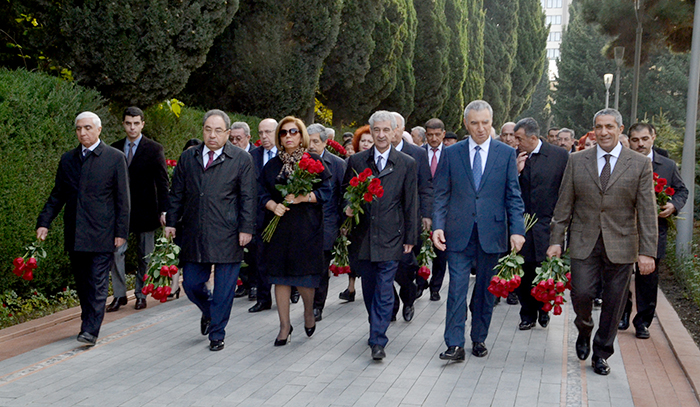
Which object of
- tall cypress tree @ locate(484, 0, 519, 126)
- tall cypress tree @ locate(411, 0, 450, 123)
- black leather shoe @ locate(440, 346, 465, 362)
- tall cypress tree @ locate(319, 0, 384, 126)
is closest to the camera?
black leather shoe @ locate(440, 346, 465, 362)

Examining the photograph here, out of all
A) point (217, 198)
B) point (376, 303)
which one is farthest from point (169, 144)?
point (376, 303)

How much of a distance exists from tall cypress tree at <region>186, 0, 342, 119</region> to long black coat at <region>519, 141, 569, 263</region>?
8.57 m

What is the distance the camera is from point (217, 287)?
732 cm

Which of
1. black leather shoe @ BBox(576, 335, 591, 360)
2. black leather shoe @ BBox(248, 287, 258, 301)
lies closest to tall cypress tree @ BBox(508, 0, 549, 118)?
black leather shoe @ BBox(248, 287, 258, 301)

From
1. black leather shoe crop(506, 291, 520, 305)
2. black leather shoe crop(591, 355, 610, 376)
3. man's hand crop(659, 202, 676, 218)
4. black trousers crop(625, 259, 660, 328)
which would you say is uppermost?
man's hand crop(659, 202, 676, 218)

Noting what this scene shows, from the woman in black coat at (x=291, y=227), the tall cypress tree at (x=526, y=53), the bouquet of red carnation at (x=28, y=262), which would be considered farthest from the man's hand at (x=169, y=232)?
the tall cypress tree at (x=526, y=53)

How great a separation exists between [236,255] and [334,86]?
563 inches

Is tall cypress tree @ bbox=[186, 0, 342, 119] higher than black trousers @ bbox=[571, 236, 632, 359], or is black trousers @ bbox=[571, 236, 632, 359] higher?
tall cypress tree @ bbox=[186, 0, 342, 119]

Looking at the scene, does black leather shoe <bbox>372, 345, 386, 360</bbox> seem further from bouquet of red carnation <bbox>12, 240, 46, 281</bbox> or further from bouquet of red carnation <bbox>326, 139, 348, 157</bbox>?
bouquet of red carnation <bbox>326, 139, 348, 157</bbox>

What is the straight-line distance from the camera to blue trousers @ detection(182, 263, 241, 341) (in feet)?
23.9

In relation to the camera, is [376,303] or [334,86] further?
[334,86]

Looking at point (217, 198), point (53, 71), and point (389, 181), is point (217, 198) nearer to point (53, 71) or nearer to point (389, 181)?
point (389, 181)

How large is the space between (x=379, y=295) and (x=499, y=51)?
135 feet

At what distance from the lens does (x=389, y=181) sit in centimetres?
722
